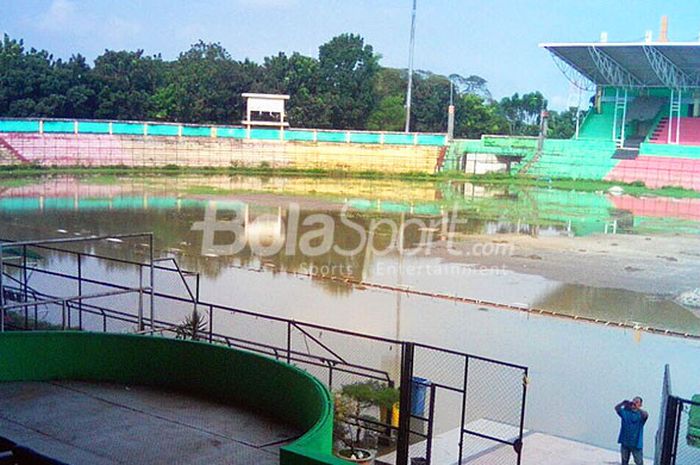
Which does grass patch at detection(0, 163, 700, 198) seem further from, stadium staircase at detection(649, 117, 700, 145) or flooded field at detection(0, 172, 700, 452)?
stadium staircase at detection(649, 117, 700, 145)

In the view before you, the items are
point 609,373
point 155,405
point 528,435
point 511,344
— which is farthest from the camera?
point 511,344

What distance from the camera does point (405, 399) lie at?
906 cm

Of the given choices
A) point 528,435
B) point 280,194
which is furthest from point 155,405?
point 280,194

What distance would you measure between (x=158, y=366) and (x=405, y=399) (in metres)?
3.09

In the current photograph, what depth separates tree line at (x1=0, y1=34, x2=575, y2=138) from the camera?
70625 mm

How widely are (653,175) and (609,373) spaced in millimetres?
52282

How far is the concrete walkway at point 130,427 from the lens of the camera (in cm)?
803

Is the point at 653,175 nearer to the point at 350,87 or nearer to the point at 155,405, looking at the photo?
the point at 350,87

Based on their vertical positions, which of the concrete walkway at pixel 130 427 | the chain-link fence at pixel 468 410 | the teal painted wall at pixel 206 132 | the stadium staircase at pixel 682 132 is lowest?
the chain-link fence at pixel 468 410

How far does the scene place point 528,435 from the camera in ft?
36.7

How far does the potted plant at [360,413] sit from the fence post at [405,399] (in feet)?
2.43

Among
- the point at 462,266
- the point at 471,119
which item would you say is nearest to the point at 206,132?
the point at 471,119

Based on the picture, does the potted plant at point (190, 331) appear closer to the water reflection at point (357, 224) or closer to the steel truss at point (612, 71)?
the water reflection at point (357, 224)

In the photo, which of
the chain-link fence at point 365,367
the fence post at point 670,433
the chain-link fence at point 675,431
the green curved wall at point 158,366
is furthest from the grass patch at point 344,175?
the fence post at point 670,433
